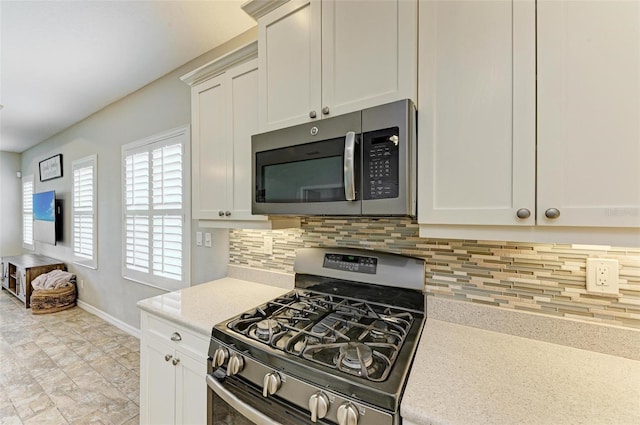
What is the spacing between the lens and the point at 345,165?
41.9 inches

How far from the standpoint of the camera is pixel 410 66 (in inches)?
40.3

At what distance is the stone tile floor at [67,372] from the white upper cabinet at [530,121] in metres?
2.50

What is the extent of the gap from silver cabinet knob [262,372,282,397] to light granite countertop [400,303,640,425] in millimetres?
403

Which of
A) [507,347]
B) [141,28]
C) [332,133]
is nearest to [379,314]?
[507,347]

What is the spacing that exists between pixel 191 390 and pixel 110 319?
2895 millimetres

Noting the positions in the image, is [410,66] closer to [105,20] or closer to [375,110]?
[375,110]

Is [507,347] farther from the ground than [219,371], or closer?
farther from the ground

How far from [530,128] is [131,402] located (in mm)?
2883

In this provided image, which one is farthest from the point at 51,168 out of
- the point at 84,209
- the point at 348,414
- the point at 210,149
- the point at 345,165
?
the point at 348,414

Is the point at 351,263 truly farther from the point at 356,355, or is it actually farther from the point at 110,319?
the point at 110,319

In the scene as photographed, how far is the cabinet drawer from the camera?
1258 millimetres

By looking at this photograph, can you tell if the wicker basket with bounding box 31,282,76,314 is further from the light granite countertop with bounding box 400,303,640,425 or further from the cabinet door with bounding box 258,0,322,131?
the light granite countertop with bounding box 400,303,640,425

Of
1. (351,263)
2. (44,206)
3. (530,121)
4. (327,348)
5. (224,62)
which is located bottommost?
(327,348)

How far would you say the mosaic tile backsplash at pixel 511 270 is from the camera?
989 mm
